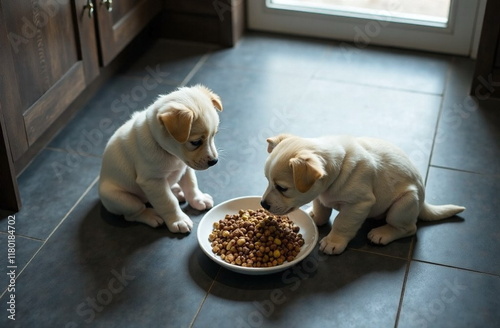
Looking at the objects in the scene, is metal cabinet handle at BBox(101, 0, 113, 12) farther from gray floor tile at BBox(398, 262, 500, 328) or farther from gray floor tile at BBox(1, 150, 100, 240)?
gray floor tile at BBox(398, 262, 500, 328)

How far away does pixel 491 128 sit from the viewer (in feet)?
9.80

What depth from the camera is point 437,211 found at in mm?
2479

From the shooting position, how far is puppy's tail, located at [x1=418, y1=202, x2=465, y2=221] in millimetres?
2471

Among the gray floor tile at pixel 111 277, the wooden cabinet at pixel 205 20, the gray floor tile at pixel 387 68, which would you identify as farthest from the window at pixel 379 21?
the gray floor tile at pixel 111 277

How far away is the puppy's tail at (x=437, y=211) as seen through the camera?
8.11ft

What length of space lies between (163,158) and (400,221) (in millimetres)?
804

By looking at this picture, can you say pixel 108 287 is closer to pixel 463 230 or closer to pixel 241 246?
pixel 241 246

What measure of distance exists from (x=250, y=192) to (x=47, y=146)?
0.90 m

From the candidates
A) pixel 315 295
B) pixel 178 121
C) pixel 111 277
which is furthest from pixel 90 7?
pixel 315 295

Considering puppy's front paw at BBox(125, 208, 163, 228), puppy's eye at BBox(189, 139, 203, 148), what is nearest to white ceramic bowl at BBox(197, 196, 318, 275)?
puppy's front paw at BBox(125, 208, 163, 228)

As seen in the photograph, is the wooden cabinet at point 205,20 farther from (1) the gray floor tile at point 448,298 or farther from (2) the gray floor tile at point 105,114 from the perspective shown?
(1) the gray floor tile at point 448,298

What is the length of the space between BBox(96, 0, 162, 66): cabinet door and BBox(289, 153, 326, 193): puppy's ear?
51.1 inches

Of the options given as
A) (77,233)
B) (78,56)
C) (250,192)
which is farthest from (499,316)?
(78,56)

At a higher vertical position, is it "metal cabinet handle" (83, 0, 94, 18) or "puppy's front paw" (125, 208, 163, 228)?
"metal cabinet handle" (83, 0, 94, 18)
